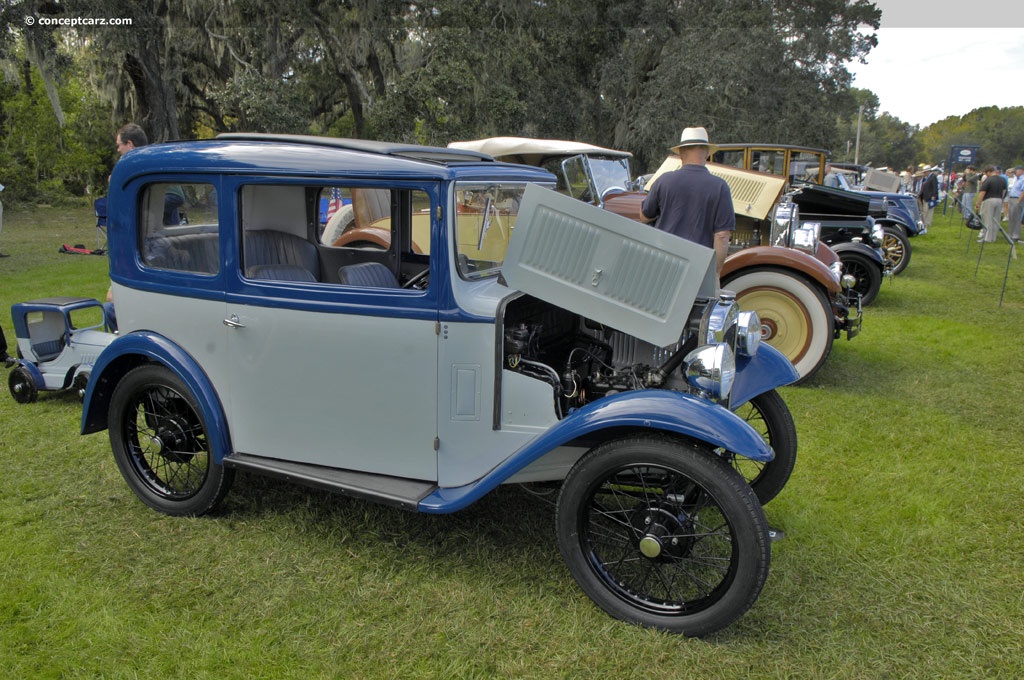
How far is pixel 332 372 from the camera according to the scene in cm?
304

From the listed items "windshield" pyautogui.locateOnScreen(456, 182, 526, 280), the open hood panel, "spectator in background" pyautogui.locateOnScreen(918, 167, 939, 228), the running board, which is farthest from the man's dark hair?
"spectator in background" pyautogui.locateOnScreen(918, 167, 939, 228)

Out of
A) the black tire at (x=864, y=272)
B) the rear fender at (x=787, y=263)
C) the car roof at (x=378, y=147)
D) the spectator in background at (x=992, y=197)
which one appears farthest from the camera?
the spectator in background at (x=992, y=197)

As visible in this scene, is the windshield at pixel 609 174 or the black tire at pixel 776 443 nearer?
the black tire at pixel 776 443

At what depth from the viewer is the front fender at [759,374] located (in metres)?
3.23

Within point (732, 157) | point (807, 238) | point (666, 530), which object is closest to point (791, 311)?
point (807, 238)

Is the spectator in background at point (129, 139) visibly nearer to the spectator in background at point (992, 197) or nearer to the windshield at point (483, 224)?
the windshield at point (483, 224)

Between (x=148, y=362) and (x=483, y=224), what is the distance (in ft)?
6.18

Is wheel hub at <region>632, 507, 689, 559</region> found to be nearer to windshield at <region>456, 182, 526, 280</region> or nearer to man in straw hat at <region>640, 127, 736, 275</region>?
windshield at <region>456, 182, 526, 280</region>

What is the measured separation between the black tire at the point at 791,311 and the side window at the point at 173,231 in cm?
428

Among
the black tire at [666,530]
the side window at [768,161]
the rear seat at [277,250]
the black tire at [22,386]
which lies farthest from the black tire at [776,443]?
the side window at [768,161]

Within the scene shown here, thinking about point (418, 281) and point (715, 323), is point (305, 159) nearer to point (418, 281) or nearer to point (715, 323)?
point (418, 281)

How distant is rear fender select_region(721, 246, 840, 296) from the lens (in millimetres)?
5668

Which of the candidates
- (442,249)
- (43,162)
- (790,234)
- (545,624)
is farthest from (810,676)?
(43,162)

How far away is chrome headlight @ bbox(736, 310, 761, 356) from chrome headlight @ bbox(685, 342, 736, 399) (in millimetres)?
426
